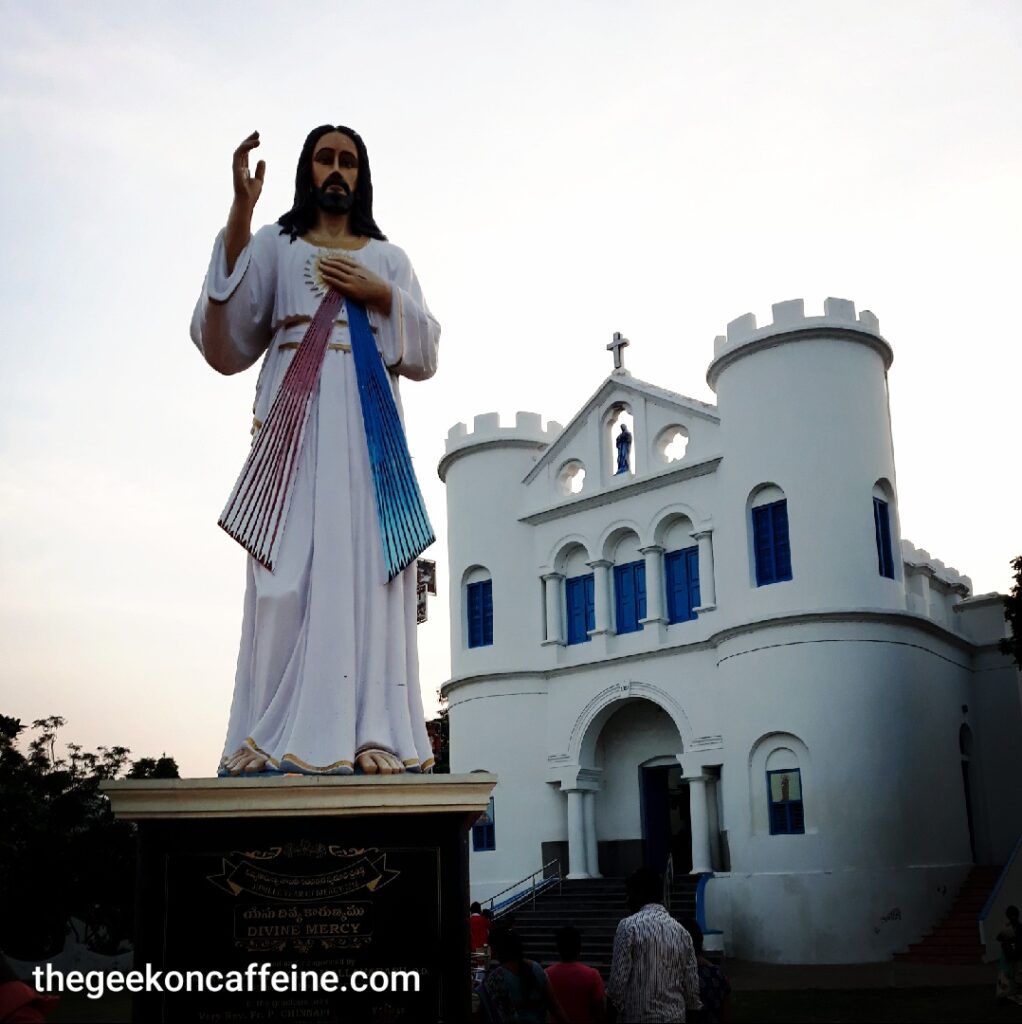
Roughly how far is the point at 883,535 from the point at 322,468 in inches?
691

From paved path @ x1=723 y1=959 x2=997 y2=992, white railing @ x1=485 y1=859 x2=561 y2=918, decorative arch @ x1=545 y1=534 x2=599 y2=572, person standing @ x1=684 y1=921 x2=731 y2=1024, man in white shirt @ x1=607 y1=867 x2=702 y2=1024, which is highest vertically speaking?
decorative arch @ x1=545 y1=534 x2=599 y2=572

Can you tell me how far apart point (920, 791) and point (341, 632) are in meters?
17.1

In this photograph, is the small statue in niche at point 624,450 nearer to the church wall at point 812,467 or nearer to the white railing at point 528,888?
the church wall at point 812,467

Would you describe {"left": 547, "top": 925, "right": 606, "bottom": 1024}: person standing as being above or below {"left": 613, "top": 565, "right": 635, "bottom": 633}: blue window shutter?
below

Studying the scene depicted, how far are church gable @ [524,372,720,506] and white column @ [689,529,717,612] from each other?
1385 mm

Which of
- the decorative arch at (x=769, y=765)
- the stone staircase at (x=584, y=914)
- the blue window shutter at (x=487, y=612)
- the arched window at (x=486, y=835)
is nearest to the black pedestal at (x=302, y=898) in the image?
the stone staircase at (x=584, y=914)

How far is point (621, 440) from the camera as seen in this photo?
2533 centimetres

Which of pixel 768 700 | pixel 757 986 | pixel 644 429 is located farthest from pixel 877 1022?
pixel 644 429

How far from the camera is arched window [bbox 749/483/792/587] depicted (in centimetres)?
2172

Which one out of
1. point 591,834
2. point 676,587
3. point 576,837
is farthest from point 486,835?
point 676,587

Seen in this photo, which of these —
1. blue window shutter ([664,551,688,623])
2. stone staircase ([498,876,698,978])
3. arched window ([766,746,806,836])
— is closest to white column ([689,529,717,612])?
blue window shutter ([664,551,688,623])

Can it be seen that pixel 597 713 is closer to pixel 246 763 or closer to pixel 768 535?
pixel 768 535

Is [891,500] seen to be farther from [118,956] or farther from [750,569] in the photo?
[118,956]

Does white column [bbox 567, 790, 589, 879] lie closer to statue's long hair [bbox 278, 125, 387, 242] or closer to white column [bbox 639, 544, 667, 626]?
white column [bbox 639, 544, 667, 626]
